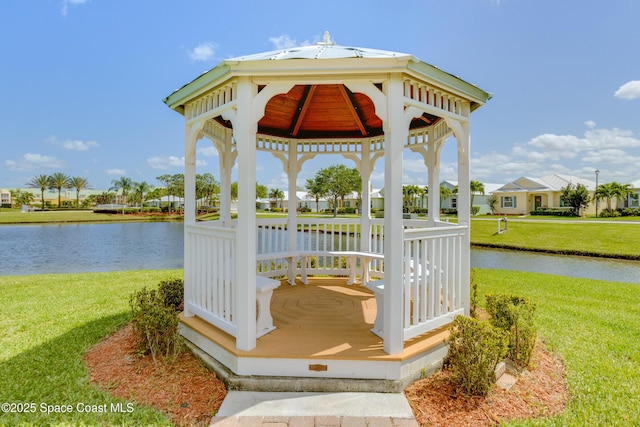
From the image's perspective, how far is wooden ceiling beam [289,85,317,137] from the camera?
4.89 m

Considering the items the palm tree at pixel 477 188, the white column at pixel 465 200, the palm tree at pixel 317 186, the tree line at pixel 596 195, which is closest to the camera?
the white column at pixel 465 200

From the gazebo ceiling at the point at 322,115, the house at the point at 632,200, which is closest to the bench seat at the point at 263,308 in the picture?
the gazebo ceiling at the point at 322,115

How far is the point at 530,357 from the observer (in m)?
3.38

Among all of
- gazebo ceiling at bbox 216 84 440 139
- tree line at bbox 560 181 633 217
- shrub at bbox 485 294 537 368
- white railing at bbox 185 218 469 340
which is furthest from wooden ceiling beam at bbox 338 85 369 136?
tree line at bbox 560 181 633 217

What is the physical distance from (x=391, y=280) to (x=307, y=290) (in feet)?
8.65

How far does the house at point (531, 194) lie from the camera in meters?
36.6

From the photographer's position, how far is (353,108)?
520 cm

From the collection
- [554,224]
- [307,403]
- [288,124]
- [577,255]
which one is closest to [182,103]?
[288,124]

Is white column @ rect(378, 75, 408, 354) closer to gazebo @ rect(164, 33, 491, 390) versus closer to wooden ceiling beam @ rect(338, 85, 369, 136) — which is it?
gazebo @ rect(164, 33, 491, 390)

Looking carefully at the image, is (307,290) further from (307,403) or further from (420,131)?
(420,131)

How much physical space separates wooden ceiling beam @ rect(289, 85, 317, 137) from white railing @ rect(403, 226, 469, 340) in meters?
2.77

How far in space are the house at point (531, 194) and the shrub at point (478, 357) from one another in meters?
39.7

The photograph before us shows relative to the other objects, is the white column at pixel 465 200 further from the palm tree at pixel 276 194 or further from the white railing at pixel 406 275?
the palm tree at pixel 276 194

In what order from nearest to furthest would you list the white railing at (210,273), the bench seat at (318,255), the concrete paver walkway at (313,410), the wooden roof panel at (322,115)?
the concrete paver walkway at (313,410) → the white railing at (210,273) → the wooden roof panel at (322,115) → the bench seat at (318,255)
